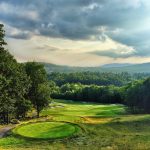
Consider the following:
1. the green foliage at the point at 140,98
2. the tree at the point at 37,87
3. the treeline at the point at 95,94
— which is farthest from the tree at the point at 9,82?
the treeline at the point at 95,94

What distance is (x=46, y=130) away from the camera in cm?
5350

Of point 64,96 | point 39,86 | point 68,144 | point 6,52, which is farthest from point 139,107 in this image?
point 64,96

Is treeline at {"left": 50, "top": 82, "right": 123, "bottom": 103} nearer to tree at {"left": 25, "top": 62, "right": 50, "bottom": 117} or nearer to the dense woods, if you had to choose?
the dense woods

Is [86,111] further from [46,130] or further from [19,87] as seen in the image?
[46,130]

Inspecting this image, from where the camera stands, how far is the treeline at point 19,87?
199 feet

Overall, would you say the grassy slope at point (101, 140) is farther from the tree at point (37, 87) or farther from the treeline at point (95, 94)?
the treeline at point (95, 94)

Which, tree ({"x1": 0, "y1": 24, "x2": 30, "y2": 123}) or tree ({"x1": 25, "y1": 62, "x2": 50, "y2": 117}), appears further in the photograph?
tree ({"x1": 25, "y1": 62, "x2": 50, "y2": 117})

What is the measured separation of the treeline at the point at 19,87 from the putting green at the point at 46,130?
7.76 meters

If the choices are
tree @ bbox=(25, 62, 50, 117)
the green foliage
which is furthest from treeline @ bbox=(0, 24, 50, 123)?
the green foliage

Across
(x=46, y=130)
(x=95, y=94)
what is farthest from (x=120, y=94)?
(x=46, y=130)

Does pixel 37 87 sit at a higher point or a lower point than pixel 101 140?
higher

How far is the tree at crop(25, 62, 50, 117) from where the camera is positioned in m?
80.5

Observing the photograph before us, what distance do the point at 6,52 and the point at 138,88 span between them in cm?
5430

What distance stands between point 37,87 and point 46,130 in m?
28.0
